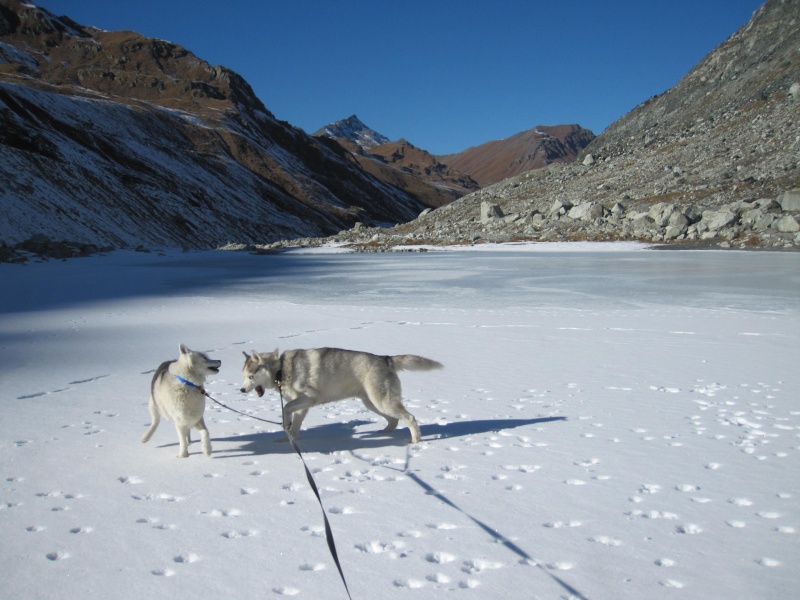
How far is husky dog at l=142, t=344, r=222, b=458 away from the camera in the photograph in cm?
614

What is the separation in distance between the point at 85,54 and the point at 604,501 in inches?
7484

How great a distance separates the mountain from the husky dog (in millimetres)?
50561

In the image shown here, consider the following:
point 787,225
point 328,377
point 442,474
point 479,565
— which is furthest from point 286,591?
point 787,225

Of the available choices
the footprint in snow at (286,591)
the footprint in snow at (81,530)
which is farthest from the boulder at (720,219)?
the footprint in snow at (81,530)

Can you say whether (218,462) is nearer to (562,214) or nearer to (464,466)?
(464,466)

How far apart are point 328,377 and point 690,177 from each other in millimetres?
60930

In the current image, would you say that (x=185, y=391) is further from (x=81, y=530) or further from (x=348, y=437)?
(x=348, y=437)

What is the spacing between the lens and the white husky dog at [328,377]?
6.71m

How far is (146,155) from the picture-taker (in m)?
93.4

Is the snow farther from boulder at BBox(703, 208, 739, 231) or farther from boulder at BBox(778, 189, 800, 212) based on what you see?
boulder at BBox(778, 189, 800, 212)

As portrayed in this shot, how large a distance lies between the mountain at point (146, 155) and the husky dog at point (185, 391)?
50.6 m

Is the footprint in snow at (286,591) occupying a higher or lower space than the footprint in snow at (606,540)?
higher

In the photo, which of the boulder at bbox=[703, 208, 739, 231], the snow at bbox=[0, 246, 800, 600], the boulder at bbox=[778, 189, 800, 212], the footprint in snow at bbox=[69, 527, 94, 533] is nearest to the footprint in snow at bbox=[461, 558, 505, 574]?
the snow at bbox=[0, 246, 800, 600]

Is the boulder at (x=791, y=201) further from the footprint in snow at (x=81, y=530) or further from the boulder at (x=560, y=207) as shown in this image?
the footprint in snow at (x=81, y=530)
